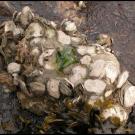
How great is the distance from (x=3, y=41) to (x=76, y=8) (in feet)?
3.14

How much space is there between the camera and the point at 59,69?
374cm

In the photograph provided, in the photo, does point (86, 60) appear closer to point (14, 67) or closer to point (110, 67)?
point (110, 67)

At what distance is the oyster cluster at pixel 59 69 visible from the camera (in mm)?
3576

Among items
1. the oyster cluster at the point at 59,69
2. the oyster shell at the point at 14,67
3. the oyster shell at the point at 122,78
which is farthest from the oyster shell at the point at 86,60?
the oyster shell at the point at 14,67

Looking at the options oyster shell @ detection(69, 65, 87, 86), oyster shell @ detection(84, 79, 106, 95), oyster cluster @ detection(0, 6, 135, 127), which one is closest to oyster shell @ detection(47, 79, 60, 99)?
oyster cluster @ detection(0, 6, 135, 127)

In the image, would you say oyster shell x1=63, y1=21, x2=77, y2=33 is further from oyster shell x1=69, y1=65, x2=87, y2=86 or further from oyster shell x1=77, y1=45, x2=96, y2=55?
oyster shell x1=69, y1=65, x2=87, y2=86

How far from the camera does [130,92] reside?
3.62 meters

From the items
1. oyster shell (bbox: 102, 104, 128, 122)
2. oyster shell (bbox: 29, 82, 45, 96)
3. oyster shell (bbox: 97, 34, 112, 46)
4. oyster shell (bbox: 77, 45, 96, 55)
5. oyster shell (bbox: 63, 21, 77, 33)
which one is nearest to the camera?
oyster shell (bbox: 102, 104, 128, 122)

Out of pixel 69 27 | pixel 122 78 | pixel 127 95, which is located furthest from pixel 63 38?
pixel 127 95

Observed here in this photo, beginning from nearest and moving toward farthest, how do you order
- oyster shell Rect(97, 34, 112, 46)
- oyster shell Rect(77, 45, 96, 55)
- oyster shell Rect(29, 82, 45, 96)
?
oyster shell Rect(29, 82, 45, 96) < oyster shell Rect(77, 45, 96, 55) < oyster shell Rect(97, 34, 112, 46)

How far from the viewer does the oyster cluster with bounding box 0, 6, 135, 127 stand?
358cm

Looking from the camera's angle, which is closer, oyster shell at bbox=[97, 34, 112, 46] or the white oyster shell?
the white oyster shell

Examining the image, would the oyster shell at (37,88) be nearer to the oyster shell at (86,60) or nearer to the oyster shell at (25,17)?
the oyster shell at (86,60)

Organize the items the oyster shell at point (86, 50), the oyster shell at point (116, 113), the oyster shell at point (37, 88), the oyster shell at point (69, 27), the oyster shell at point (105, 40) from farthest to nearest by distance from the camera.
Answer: the oyster shell at point (105, 40) → the oyster shell at point (69, 27) → the oyster shell at point (86, 50) → the oyster shell at point (37, 88) → the oyster shell at point (116, 113)
